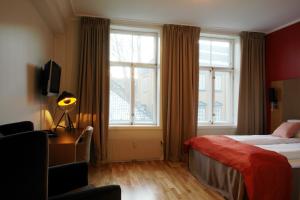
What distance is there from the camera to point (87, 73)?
3.86 meters

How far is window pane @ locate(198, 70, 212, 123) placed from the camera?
465 cm

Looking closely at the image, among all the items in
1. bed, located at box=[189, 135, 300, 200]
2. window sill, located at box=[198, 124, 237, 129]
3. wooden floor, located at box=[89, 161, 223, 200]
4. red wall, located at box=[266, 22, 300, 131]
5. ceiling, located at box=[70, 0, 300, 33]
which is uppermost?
ceiling, located at box=[70, 0, 300, 33]

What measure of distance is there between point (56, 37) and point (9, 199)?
11.6 ft

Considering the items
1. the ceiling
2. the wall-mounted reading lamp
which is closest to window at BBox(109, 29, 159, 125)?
the ceiling

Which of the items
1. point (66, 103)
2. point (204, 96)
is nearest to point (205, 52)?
point (204, 96)

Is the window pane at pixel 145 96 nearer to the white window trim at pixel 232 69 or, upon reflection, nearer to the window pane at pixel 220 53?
the white window trim at pixel 232 69

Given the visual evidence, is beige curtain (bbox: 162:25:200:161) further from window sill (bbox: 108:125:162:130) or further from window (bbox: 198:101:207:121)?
window (bbox: 198:101:207:121)

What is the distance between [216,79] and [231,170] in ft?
8.67

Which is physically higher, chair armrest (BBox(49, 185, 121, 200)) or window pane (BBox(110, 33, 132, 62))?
window pane (BBox(110, 33, 132, 62))

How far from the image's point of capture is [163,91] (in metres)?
4.18

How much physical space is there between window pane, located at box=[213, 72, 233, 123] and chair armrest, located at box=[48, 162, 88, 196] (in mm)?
3507

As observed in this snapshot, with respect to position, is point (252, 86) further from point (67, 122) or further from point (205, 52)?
point (67, 122)

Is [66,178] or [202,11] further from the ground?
[202,11]

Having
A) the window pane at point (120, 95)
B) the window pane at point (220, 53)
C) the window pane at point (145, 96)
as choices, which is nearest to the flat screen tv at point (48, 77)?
the window pane at point (120, 95)
